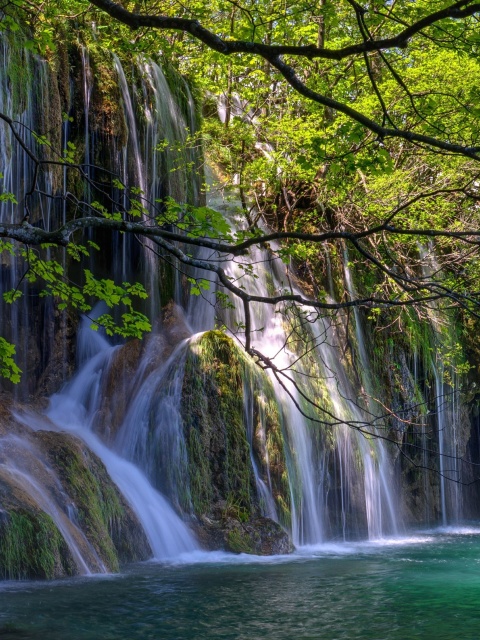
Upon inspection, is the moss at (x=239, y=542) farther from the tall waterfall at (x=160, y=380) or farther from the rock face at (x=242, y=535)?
the tall waterfall at (x=160, y=380)

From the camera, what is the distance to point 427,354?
1861 centimetres

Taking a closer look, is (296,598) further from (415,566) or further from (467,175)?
(467,175)

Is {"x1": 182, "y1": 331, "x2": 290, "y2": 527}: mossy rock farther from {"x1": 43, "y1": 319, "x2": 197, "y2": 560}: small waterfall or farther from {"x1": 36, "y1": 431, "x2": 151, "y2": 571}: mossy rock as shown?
{"x1": 36, "y1": 431, "x2": 151, "y2": 571}: mossy rock

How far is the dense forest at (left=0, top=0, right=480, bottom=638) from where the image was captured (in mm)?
10086

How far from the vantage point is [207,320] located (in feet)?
49.7

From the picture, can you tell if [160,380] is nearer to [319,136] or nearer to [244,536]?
[244,536]

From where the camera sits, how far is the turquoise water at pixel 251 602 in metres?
6.52

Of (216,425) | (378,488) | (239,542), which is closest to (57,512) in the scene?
(239,542)

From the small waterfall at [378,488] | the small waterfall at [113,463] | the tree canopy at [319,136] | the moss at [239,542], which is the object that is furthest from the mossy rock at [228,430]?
the small waterfall at [378,488]

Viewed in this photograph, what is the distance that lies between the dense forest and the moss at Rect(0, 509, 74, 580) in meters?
0.02

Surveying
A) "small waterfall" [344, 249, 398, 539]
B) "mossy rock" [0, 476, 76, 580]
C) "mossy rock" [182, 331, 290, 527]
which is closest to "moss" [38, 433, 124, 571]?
"mossy rock" [0, 476, 76, 580]

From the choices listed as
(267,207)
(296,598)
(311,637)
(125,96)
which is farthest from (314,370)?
(311,637)

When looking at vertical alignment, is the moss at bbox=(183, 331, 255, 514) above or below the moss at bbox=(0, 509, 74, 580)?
above

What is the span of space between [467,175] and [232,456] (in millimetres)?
7292
